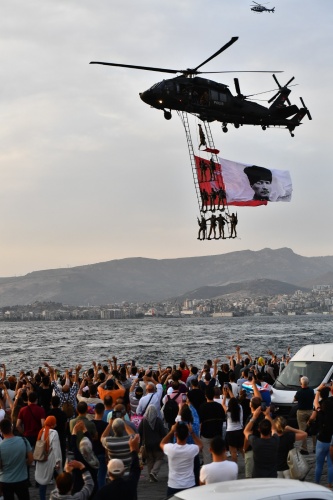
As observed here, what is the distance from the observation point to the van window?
71.4 feet

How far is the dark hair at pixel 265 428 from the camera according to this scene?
10.9 meters

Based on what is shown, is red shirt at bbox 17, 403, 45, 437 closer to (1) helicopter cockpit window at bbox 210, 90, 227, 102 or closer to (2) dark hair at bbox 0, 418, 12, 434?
(2) dark hair at bbox 0, 418, 12, 434

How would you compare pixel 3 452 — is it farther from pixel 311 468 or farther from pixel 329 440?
pixel 311 468

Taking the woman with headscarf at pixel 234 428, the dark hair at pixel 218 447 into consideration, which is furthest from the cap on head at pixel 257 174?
the dark hair at pixel 218 447

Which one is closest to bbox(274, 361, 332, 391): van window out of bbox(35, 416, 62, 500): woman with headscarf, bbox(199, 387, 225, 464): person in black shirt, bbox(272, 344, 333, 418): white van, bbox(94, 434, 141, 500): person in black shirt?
bbox(272, 344, 333, 418): white van

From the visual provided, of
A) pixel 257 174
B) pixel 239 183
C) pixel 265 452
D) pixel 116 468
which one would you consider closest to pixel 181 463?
pixel 265 452

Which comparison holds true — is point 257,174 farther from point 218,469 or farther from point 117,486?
point 117,486

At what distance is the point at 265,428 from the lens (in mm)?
10883

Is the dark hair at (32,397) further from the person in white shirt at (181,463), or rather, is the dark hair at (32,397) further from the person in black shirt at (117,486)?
the person in black shirt at (117,486)

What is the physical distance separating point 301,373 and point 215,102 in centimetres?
1290

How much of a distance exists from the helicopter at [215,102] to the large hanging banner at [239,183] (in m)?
1.70

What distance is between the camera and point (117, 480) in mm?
8695

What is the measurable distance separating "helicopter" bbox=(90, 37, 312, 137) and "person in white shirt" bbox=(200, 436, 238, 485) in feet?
60.6

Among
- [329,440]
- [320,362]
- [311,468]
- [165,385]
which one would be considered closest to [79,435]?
[329,440]
